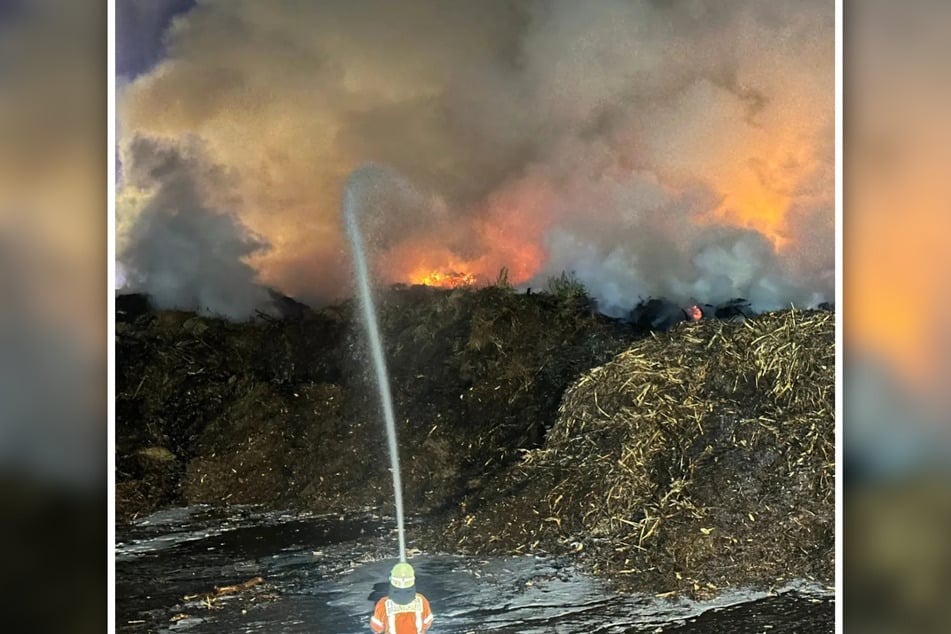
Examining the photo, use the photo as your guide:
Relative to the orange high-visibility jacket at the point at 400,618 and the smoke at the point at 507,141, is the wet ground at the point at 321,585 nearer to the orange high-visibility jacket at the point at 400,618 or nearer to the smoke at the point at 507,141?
the orange high-visibility jacket at the point at 400,618

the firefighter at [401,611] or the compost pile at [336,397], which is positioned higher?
the compost pile at [336,397]

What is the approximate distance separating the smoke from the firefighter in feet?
1.63

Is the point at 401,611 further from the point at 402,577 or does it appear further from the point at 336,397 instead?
the point at 336,397

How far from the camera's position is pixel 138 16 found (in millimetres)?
1112

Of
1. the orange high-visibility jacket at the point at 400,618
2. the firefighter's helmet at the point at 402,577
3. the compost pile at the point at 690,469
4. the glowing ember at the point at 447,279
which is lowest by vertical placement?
the orange high-visibility jacket at the point at 400,618

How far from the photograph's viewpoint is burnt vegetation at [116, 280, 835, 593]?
1.12 m

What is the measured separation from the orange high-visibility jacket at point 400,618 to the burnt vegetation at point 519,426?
108 mm

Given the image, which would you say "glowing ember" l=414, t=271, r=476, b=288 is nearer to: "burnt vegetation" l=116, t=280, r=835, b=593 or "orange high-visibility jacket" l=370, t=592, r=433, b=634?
"burnt vegetation" l=116, t=280, r=835, b=593

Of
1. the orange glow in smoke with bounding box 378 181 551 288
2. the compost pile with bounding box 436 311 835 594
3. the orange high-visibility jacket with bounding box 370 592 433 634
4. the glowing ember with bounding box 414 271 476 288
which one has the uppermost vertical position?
the orange glow in smoke with bounding box 378 181 551 288

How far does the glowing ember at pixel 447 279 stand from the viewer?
3.74 feet

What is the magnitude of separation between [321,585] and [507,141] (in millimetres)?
822

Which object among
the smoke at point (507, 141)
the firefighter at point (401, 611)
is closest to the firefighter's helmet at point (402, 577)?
the firefighter at point (401, 611)

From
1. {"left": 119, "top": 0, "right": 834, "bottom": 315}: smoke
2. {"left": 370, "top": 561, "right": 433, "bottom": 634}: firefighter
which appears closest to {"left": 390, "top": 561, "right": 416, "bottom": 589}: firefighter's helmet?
{"left": 370, "top": 561, "right": 433, "bottom": 634}: firefighter
